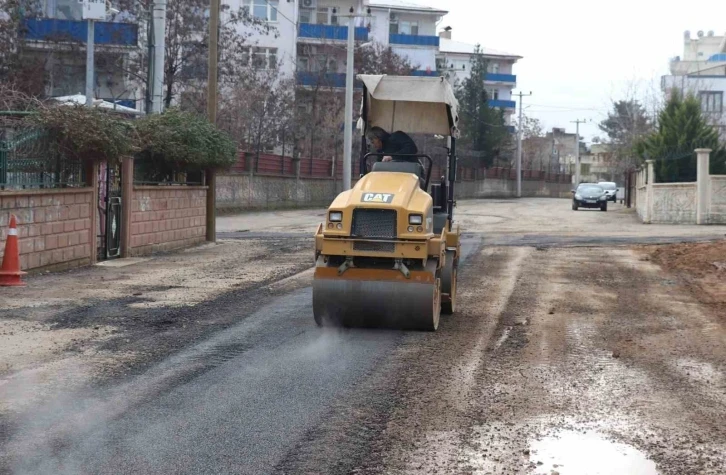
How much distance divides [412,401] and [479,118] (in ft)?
255

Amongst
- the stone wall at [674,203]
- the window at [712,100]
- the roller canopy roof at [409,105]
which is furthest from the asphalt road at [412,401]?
the window at [712,100]

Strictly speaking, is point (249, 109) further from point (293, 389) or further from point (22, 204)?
point (293, 389)

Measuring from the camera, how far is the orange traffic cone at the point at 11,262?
47.6 feet

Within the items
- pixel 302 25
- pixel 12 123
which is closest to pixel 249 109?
pixel 302 25

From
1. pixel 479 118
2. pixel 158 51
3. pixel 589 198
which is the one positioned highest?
pixel 479 118

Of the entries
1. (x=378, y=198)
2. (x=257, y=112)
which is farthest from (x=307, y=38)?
(x=378, y=198)

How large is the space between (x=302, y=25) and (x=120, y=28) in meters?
22.2

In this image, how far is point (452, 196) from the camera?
12.3 metres

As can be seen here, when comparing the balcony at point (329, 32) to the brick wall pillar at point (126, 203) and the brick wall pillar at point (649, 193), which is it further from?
the brick wall pillar at point (126, 203)

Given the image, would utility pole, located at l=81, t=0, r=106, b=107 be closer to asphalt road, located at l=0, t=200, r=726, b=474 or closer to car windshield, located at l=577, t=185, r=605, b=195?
asphalt road, located at l=0, t=200, r=726, b=474

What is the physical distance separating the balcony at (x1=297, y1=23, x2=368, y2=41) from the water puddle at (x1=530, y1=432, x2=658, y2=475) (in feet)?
193

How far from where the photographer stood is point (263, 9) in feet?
203

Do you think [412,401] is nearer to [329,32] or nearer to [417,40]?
[329,32]

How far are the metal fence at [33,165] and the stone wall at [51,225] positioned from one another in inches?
8.1
